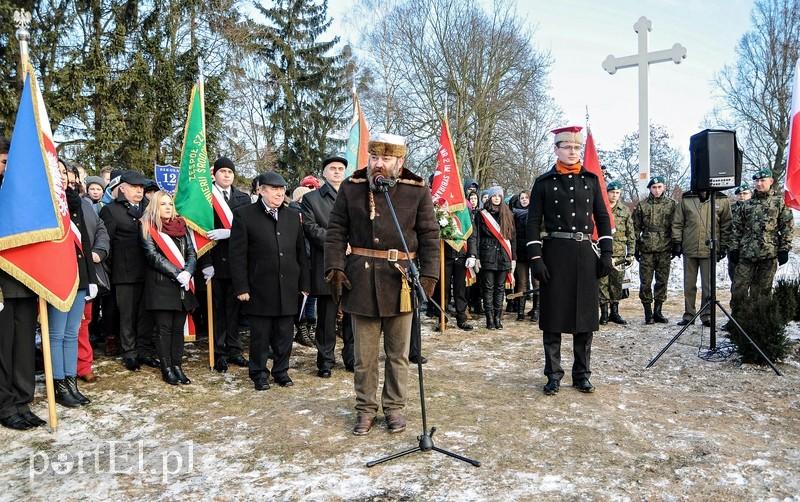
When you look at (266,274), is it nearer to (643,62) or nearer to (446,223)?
(446,223)

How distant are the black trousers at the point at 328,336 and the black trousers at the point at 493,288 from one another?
3.03m

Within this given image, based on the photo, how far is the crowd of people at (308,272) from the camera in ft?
13.5

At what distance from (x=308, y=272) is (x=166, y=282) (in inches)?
51.6

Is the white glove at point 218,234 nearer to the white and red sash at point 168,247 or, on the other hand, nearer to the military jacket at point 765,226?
the white and red sash at point 168,247

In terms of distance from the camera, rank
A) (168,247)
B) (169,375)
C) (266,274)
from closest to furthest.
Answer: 1. (266,274)
2. (169,375)
3. (168,247)

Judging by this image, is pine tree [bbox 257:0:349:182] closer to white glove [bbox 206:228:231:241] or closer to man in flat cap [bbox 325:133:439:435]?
white glove [bbox 206:228:231:241]

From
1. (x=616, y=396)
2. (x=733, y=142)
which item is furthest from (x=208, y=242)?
(x=733, y=142)

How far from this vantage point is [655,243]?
859 centimetres

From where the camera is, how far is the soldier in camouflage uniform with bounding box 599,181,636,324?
8352 mm

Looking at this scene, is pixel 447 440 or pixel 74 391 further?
pixel 74 391

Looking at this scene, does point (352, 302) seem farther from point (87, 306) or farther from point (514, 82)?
point (514, 82)

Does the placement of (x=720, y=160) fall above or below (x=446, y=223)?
above

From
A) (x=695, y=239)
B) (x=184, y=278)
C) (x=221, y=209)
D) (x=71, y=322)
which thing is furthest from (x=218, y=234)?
(x=695, y=239)

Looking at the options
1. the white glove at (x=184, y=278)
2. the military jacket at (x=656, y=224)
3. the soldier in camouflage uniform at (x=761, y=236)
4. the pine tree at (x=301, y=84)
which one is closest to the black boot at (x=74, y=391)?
the white glove at (x=184, y=278)
